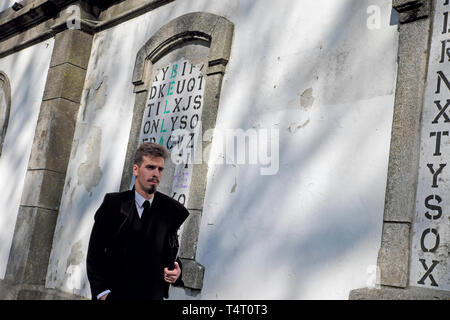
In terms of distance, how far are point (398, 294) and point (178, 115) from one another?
2.80 m

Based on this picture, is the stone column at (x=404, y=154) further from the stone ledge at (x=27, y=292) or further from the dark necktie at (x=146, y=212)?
the stone ledge at (x=27, y=292)

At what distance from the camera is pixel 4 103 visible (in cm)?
789

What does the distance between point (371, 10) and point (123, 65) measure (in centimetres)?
328

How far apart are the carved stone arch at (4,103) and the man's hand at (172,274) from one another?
4.74 meters

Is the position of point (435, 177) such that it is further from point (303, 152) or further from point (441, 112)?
point (303, 152)

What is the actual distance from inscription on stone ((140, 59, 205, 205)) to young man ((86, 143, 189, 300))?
0.92 m

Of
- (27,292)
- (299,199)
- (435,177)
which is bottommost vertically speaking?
(27,292)

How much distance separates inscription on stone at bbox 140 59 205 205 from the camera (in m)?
4.76

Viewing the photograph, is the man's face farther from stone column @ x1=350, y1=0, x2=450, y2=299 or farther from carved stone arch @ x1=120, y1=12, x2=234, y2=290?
stone column @ x1=350, y1=0, x2=450, y2=299

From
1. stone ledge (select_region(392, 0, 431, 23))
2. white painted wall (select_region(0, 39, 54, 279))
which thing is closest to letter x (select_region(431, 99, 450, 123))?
stone ledge (select_region(392, 0, 431, 23))

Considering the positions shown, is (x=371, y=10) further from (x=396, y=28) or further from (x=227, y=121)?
(x=227, y=121)

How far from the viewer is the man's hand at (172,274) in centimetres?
389

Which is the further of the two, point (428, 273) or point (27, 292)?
point (27, 292)

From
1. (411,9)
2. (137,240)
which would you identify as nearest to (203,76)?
(137,240)
